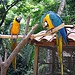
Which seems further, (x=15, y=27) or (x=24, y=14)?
(x=24, y=14)

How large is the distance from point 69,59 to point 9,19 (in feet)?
15.1

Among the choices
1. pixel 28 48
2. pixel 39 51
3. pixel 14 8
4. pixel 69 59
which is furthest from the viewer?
pixel 14 8

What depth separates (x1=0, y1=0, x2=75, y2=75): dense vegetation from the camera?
26.1ft

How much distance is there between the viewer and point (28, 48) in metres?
7.93

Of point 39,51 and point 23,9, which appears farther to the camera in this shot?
point 23,9

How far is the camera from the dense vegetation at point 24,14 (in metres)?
7.95

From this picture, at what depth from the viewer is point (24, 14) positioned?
9109 mm

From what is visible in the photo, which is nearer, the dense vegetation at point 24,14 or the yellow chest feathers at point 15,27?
the yellow chest feathers at point 15,27

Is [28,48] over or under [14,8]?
under

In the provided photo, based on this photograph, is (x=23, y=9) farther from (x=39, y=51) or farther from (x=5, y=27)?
(x=39, y=51)

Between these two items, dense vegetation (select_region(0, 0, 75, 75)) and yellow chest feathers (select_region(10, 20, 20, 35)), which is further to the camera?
dense vegetation (select_region(0, 0, 75, 75))

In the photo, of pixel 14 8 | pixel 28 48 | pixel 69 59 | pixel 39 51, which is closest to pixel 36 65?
pixel 39 51

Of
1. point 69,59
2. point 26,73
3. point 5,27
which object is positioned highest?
point 5,27

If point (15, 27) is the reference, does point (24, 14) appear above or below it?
above
